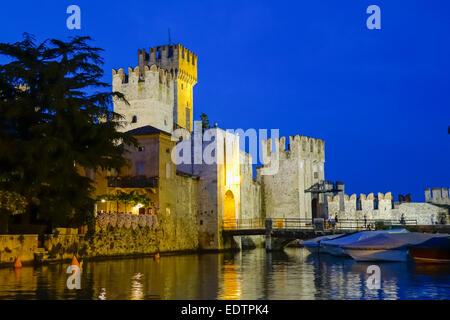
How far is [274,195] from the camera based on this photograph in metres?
46.9

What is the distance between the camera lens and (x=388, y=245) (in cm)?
2131

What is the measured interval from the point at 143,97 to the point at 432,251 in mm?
27721

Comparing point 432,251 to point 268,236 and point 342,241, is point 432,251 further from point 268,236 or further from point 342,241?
point 268,236

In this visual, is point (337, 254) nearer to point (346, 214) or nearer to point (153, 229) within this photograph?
point (153, 229)

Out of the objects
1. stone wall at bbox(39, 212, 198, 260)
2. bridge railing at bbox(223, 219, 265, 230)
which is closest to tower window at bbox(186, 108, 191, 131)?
bridge railing at bbox(223, 219, 265, 230)

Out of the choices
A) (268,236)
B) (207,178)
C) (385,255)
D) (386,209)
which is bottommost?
(385,255)

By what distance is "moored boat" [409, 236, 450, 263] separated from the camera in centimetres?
2019

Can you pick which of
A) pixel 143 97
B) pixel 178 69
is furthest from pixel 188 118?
pixel 143 97

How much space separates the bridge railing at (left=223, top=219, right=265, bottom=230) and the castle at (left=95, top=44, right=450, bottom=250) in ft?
0.75

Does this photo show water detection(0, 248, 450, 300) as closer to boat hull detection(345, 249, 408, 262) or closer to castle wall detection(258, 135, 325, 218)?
boat hull detection(345, 249, 408, 262)

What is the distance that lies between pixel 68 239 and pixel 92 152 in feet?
12.5

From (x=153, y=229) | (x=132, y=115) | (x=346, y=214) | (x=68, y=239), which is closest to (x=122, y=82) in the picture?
(x=132, y=115)

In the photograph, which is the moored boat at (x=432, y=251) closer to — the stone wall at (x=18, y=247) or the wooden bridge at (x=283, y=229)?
the wooden bridge at (x=283, y=229)

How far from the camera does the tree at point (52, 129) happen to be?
64.3 ft
